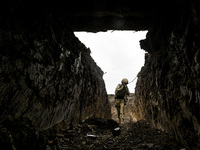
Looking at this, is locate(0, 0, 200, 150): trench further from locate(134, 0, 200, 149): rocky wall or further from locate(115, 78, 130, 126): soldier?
locate(115, 78, 130, 126): soldier

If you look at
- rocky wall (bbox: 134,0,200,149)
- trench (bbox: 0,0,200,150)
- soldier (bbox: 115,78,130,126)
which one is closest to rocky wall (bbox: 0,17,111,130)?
trench (bbox: 0,0,200,150)

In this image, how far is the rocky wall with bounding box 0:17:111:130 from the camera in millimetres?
1884

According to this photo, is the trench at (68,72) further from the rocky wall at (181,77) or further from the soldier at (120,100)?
the soldier at (120,100)

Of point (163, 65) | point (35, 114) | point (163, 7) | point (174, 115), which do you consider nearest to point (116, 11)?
point (163, 7)

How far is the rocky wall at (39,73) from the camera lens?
1884 millimetres

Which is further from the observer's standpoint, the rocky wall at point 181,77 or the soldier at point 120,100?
the soldier at point 120,100

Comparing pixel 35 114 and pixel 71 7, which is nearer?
pixel 35 114

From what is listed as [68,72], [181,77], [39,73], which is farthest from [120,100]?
[39,73]

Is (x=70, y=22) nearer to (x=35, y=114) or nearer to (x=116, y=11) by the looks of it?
(x=116, y=11)

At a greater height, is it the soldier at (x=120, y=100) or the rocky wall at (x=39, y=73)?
the rocky wall at (x=39, y=73)

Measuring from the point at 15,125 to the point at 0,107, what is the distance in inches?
13.4

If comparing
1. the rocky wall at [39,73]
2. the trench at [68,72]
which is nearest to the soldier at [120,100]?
the trench at [68,72]

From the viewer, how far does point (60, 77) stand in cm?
308

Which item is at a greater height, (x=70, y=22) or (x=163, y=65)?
(x=70, y=22)
